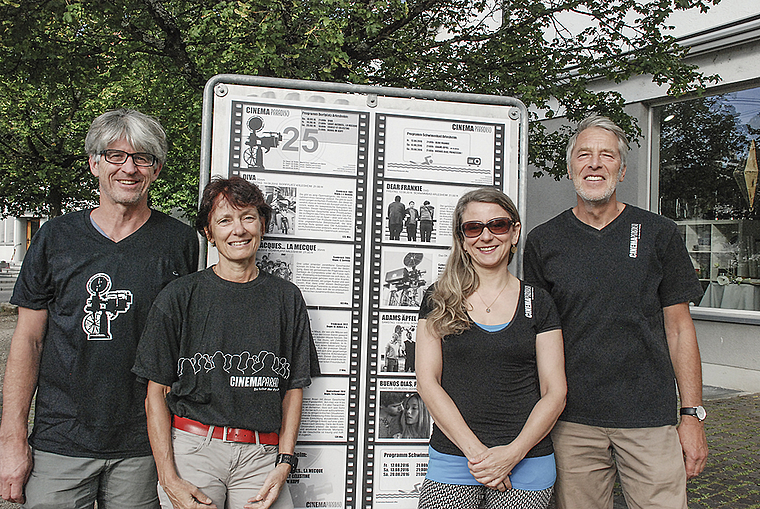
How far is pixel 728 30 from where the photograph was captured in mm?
8555

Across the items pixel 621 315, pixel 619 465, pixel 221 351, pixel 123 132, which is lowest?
pixel 619 465

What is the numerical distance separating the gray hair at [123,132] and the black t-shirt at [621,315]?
1.79m

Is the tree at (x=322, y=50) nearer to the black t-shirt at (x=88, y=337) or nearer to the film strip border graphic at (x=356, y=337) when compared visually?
the film strip border graphic at (x=356, y=337)

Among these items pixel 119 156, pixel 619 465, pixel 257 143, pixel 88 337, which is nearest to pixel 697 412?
pixel 619 465

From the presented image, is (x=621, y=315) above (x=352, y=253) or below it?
below

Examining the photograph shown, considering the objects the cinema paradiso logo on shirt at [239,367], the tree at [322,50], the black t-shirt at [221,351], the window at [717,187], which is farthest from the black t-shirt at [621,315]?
the window at [717,187]

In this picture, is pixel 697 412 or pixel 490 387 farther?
pixel 697 412

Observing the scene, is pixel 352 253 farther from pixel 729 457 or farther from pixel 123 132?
pixel 729 457

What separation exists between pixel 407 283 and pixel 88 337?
138 cm

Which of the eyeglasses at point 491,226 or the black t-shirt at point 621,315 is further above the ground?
the eyeglasses at point 491,226

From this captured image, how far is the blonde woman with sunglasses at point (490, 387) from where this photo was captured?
2457 mm

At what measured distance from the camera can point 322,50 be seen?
5266mm

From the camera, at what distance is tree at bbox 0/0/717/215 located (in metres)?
5.45

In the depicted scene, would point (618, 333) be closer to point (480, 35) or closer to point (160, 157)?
point (160, 157)
